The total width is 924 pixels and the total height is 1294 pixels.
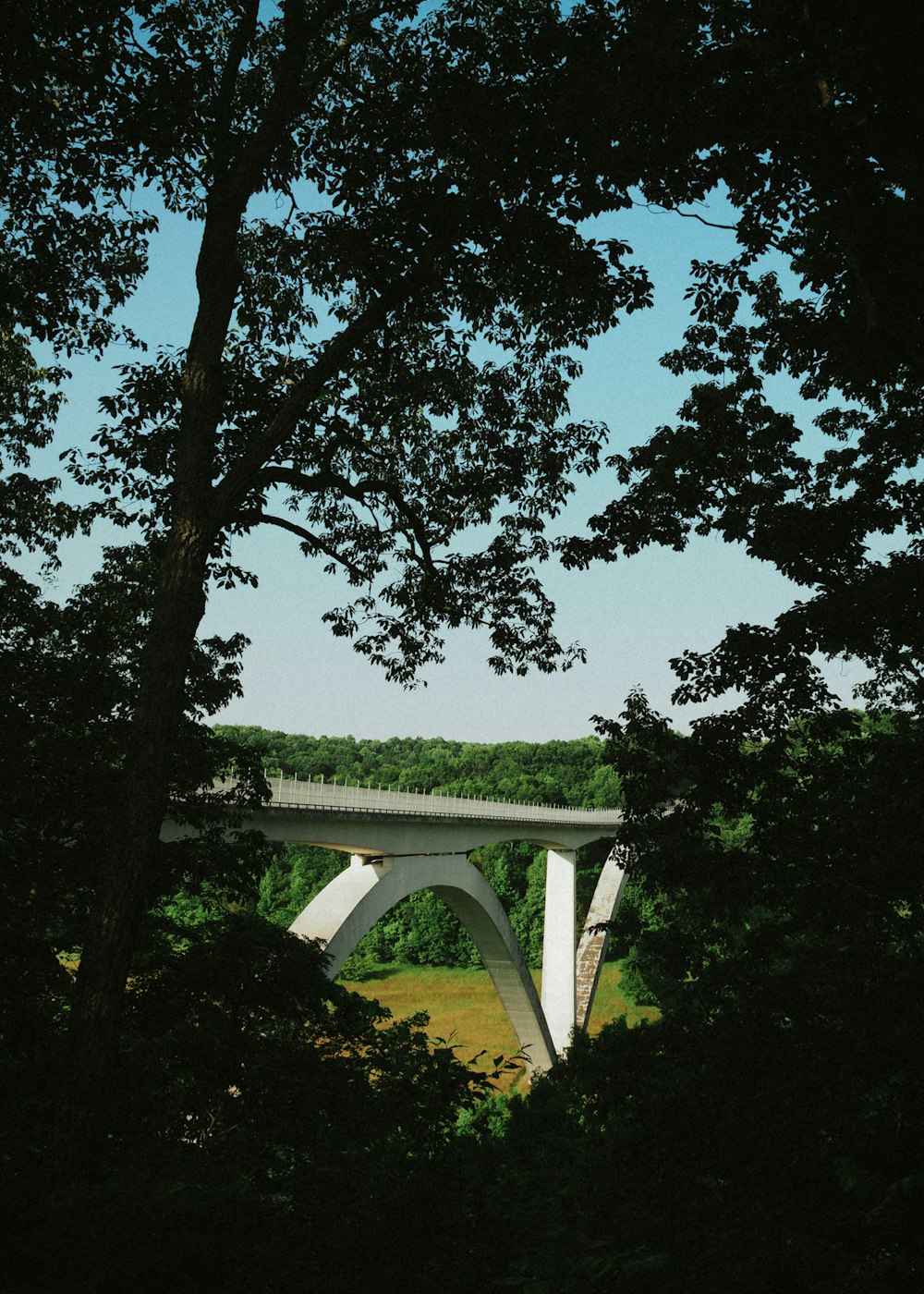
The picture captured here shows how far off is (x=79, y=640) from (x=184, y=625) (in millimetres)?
3683

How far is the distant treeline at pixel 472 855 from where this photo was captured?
61688mm

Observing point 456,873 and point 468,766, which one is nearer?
point 456,873

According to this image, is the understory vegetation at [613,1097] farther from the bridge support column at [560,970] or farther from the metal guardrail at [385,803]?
the bridge support column at [560,970]

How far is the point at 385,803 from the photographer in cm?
2194

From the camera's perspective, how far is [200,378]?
302 inches

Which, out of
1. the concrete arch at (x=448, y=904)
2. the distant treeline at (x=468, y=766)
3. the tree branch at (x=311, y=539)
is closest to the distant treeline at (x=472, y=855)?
the distant treeline at (x=468, y=766)

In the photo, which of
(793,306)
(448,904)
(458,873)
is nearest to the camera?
(793,306)

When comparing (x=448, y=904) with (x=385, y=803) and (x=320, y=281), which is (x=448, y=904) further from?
(x=320, y=281)

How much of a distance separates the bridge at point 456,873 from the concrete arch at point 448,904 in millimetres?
36

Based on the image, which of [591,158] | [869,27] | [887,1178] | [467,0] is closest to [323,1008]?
[887,1178]

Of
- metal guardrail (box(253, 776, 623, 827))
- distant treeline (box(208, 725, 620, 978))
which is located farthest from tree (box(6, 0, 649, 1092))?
distant treeline (box(208, 725, 620, 978))

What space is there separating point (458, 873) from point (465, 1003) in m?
29.3

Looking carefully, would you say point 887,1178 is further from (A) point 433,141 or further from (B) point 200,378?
(A) point 433,141

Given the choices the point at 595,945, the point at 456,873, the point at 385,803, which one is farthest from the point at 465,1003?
the point at 385,803
